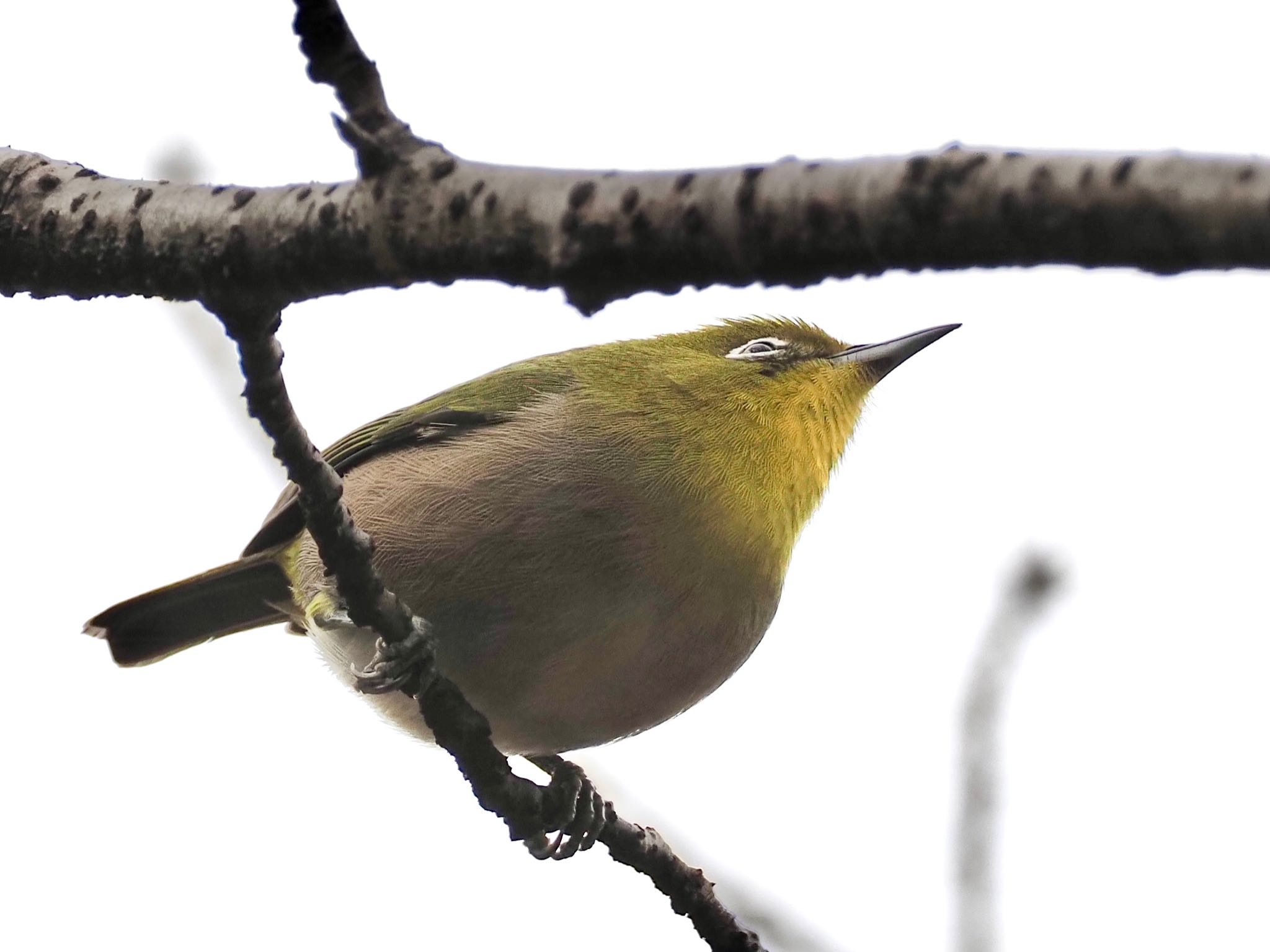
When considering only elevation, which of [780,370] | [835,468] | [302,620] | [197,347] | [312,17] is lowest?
[302,620]

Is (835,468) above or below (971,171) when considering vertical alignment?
below

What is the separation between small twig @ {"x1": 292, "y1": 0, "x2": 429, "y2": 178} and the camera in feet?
9.17

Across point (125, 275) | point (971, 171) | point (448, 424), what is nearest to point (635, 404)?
point (448, 424)

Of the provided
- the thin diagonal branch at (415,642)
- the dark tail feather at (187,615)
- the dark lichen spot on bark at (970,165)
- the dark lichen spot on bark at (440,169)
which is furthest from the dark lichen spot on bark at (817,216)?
the dark tail feather at (187,615)

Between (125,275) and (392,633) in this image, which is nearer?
(125,275)

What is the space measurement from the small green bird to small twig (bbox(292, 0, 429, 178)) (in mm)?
2675

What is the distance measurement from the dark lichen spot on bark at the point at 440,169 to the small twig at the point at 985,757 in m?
2.43

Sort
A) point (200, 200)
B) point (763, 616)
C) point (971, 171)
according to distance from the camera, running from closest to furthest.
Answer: point (971, 171), point (200, 200), point (763, 616)

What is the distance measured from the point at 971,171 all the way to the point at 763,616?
395 cm

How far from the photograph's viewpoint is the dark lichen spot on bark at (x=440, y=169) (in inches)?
107

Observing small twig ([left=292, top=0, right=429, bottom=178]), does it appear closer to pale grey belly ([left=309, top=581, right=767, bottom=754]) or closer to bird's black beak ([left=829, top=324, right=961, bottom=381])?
pale grey belly ([left=309, top=581, right=767, bottom=754])

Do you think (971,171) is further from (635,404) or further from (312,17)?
(635,404)

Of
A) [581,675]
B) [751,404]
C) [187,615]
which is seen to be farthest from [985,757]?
[187,615]

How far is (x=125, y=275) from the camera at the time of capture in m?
3.21
